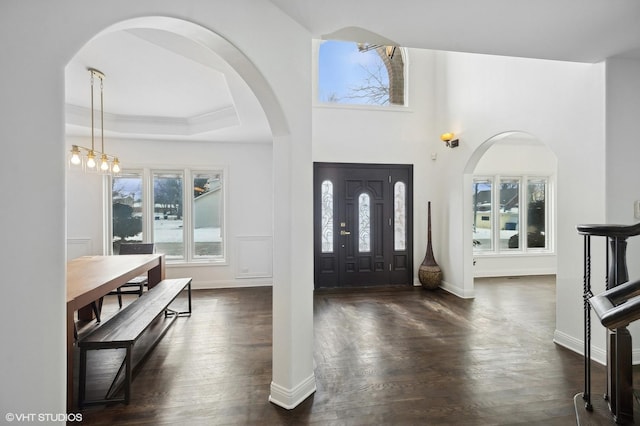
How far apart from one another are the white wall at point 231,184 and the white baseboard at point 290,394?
3463 mm

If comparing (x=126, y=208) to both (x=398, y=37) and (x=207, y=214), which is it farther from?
(x=398, y=37)

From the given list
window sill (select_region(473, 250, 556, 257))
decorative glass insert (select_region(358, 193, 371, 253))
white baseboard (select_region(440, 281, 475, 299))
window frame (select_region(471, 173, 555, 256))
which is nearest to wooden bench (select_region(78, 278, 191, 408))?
decorative glass insert (select_region(358, 193, 371, 253))

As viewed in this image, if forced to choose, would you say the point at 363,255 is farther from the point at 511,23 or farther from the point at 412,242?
the point at 511,23

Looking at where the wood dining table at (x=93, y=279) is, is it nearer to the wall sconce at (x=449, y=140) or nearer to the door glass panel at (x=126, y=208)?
the door glass panel at (x=126, y=208)

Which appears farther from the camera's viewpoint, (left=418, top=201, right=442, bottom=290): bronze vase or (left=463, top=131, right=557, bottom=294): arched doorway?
(left=463, top=131, right=557, bottom=294): arched doorway

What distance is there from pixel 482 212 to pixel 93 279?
6202 mm

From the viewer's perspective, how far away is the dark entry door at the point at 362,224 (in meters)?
5.38

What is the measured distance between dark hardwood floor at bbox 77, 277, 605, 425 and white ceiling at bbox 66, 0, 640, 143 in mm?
2318

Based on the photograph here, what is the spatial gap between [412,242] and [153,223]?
173 inches

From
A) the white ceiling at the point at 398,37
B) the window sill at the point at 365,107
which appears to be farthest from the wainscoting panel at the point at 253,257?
the window sill at the point at 365,107

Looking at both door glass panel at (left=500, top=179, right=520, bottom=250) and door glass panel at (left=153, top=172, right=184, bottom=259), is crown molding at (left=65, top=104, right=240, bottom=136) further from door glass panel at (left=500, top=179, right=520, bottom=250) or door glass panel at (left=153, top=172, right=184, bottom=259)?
door glass panel at (left=500, top=179, right=520, bottom=250)

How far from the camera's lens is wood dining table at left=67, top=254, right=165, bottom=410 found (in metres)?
2.13

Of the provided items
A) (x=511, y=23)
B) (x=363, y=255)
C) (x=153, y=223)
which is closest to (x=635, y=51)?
(x=511, y=23)

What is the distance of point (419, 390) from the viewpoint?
2.31 meters
